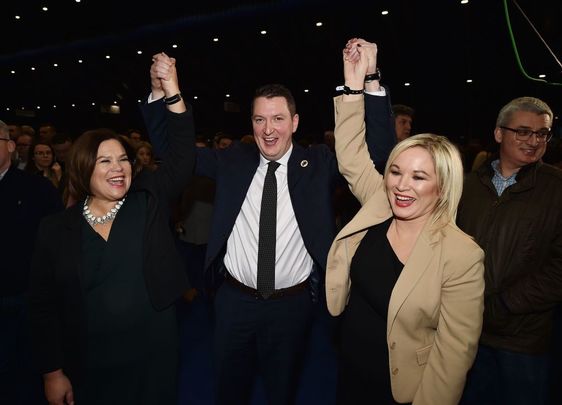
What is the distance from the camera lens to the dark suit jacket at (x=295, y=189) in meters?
2.02

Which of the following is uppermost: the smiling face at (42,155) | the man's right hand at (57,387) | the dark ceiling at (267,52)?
the dark ceiling at (267,52)

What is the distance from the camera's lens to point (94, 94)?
14.3 m

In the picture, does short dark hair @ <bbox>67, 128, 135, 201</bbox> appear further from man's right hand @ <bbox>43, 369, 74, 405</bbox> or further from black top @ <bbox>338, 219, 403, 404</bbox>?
black top @ <bbox>338, 219, 403, 404</bbox>

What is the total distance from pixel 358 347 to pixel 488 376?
3.19ft

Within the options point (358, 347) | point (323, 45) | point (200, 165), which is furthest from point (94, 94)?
point (358, 347)

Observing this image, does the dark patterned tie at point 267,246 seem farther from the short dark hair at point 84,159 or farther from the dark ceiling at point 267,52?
the dark ceiling at point 267,52

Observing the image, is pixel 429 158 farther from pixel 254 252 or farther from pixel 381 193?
pixel 254 252

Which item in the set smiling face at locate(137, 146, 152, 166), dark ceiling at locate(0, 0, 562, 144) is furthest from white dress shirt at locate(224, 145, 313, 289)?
smiling face at locate(137, 146, 152, 166)

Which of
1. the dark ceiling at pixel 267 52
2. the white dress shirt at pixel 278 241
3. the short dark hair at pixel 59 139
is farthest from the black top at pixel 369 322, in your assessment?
the short dark hair at pixel 59 139

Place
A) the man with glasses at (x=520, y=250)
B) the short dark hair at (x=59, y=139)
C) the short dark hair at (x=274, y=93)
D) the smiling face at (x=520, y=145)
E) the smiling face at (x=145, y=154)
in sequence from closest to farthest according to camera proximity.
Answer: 1. the man with glasses at (x=520, y=250)
2. the smiling face at (x=520, y=145)
3. the short dark hair at (x=274, y=93)
4. the short dark hair at (x=59, y=139)
5. the smiling face at (x=145, y=154)

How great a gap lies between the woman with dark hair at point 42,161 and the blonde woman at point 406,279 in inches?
143

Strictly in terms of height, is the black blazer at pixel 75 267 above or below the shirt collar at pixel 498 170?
below

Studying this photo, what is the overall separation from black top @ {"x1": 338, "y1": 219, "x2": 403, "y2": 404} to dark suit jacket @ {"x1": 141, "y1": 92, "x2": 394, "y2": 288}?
1.16ft

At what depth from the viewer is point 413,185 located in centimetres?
149
